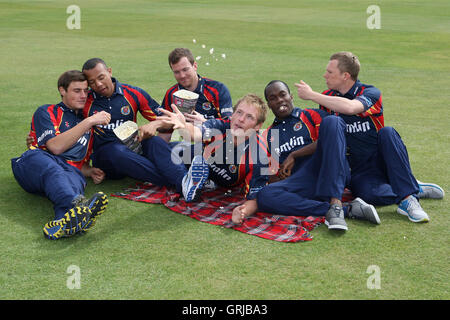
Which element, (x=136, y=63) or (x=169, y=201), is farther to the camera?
(x=136, y=63)

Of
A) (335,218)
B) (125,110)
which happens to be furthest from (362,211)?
(125,110)

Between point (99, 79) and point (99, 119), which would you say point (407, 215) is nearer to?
point (99, 119)

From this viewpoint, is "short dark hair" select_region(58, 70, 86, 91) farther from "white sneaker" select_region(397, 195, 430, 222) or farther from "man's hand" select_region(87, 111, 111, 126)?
"white sneaker" select_region(397, 195, 430, 222)

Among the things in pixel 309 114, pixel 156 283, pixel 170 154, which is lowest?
pixel 156 283

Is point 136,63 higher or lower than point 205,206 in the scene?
higher

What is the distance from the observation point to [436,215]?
6.09m

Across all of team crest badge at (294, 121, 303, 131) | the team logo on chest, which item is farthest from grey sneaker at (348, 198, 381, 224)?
the team logo on chest

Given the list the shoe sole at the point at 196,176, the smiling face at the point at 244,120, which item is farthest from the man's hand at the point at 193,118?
the shoe sole at the point at 196,176

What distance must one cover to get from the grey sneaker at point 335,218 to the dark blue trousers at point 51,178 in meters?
2.72

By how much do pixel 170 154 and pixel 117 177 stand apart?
94 centimetres

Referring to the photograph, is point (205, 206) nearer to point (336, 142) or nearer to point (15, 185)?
point (336, 142)

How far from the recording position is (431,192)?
21.5 ft

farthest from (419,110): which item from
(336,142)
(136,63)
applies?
(136,63)

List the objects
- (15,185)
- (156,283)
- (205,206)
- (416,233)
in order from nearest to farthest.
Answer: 1. (156,283)
2. (416,233)
3. (205,206)
4. (15,185)
